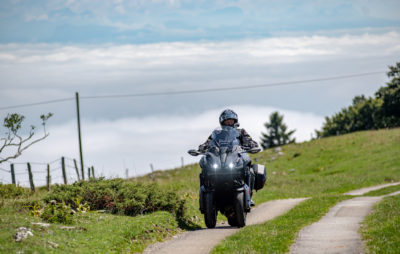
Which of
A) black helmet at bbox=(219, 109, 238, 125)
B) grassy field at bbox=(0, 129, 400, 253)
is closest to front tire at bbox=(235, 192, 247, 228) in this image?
grassy field at bbox=(0, 129, 400, 253)

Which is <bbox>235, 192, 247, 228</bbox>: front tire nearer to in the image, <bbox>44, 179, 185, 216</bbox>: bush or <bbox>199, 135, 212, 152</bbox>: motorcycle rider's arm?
<bbox>199, 135, 212, 152</bbox>: motorcycle rider's arm

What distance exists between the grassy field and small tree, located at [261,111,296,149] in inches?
2094

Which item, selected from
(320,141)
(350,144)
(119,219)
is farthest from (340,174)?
(119,219)

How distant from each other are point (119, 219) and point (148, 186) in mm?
3841

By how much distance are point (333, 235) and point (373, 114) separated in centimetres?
8026

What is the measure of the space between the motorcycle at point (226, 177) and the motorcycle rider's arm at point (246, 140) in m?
0.30

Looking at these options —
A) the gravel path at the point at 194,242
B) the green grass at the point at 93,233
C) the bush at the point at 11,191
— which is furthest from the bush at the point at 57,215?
the bush at the point at 11,191

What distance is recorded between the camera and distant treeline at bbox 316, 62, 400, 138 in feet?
252

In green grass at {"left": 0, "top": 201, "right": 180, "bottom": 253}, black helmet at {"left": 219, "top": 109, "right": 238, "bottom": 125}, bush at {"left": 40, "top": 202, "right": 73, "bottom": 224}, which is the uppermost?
black helmet at {"left": 219, "top": 109, "right": 238, "bottom": 125}

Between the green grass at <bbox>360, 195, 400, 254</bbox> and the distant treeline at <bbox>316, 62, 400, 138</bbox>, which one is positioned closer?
the green grass at <bbox>360, 195, 400, 254</bbox>

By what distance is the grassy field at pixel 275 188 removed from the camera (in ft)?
43.5

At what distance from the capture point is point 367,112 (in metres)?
95.6

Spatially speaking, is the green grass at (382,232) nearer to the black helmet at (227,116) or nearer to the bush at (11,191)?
the black helmet at (227,116)

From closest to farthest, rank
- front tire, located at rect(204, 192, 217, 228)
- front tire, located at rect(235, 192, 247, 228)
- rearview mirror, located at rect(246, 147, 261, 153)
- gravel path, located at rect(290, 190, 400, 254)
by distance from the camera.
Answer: gravel path, located at rect(290, 190, 400, 254) → front tire, located at rect(235, 192, 247, 228) → front tire, located at rect(204, 192, 217, 228) → rearview mirror, located at rect(246, 147, 261, 153)
